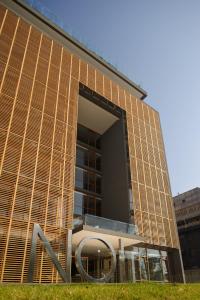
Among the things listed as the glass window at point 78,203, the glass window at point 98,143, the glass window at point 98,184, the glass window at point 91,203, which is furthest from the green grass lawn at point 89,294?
the glass window at point 98,143

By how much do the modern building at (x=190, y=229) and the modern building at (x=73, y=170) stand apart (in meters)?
22.7

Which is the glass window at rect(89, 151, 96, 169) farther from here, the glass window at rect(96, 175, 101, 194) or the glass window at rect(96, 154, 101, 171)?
the glass window at rect(96, 175, 101, 194)

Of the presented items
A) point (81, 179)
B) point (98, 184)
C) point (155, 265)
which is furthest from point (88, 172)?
point (155, 265)

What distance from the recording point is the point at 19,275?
1586 centimetres

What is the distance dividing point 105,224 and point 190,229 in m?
35.4

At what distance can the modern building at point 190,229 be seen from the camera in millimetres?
46416

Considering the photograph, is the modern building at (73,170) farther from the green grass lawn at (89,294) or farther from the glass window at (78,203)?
the green grass lawn at (89,294)

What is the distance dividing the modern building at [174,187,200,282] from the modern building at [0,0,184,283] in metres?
22.7

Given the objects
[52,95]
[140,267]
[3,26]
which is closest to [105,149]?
[52,95]

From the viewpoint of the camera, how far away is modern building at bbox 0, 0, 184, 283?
17.9 meters

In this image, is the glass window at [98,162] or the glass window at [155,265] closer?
the glass window at [155,265]

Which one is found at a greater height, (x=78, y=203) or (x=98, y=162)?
(x=98, y=162)

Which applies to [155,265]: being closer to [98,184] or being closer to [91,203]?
[91,203]

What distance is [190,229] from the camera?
167ft
